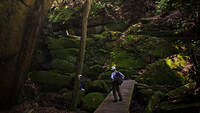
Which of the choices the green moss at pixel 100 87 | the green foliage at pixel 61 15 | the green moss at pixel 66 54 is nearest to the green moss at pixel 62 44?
the green moss at pixel 66 54

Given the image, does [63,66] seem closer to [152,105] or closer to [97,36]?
[97,36]

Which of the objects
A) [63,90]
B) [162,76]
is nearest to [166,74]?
[162,76]

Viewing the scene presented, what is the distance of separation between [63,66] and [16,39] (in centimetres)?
950

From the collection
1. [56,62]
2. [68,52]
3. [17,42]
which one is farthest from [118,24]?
[17,42]

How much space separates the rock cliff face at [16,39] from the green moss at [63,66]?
8.05m

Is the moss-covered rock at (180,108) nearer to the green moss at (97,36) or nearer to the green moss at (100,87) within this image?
the green moss at (100,87)

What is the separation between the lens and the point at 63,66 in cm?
1438

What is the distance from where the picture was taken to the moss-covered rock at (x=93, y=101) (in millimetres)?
9203

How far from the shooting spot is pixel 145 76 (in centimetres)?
1068

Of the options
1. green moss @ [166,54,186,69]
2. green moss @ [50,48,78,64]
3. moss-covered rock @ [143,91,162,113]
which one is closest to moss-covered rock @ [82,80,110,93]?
moss-covered rock @ [143,91,162,113]

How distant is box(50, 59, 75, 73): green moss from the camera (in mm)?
14211

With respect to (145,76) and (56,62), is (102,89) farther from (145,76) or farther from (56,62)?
(56,62)

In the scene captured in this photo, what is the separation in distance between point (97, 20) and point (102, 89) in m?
12.4

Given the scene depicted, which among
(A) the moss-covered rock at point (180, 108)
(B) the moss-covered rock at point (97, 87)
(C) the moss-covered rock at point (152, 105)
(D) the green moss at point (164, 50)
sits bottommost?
(B) the moss-covered rock at point (97, 87)
